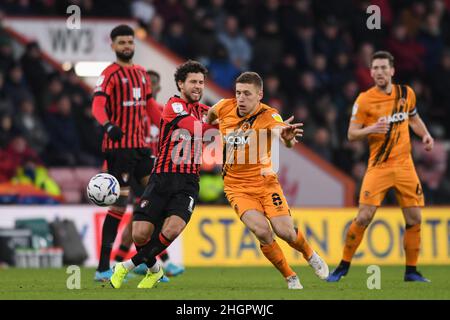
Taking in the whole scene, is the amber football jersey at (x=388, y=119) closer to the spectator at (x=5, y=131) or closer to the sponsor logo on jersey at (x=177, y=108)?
the sponsor logo on jersey at (x=177, y=108)

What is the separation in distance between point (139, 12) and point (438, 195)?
19.9 feet

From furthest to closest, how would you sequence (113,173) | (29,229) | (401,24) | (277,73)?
(401,24), (277,73), (29,229), (113,173)

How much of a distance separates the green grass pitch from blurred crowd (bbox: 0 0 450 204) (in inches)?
183

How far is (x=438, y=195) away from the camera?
17.8 metres

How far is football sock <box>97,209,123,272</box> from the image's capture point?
10852 mm

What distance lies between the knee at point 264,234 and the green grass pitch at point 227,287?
0.46m

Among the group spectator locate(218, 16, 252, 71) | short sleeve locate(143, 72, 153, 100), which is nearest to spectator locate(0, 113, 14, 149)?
spectator locate(218, 16, 252, 71)

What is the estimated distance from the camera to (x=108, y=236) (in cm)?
1102

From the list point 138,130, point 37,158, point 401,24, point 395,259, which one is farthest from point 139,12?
point 138,130

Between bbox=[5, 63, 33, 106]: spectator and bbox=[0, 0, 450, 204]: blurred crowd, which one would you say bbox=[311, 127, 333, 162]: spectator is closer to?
bbox=[0, 0, 450, 204]: blurred crowd

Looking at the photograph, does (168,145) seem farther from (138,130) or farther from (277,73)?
(277,73)

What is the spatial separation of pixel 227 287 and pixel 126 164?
5.63 ft

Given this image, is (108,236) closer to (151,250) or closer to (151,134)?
(151,250)

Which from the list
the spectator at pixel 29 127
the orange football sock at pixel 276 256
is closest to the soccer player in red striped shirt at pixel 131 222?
the orange football sock at pixel 276 256
